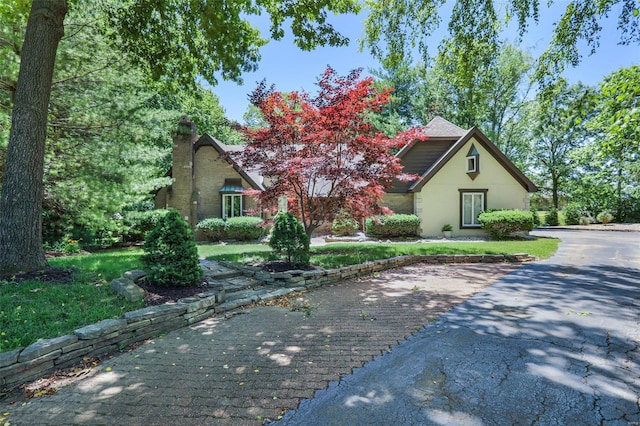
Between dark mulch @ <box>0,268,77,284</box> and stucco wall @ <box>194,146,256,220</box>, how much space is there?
12278 mm

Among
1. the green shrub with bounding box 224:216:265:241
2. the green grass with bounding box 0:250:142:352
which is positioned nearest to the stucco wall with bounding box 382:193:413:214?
the green shrub with bounding box 224:216:265:241

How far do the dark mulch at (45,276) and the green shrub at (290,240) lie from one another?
393cm

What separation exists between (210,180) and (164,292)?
13.9 metres

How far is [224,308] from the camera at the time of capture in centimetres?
537

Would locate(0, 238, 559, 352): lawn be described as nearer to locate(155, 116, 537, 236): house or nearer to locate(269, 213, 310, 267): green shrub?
locate(269, 213, 310, 267): green shrub

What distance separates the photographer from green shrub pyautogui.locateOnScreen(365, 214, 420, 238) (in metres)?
15.8

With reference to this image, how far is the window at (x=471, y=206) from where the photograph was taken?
16.7m

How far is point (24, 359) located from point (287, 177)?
605 cm

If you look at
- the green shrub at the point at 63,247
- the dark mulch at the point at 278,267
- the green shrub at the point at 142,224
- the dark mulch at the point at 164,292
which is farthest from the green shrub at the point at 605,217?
the green shrub at the point at 63,247

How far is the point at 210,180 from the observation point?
59.8ft

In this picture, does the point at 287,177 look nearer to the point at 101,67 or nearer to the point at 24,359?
the point at 24,359

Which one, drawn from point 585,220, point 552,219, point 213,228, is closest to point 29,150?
point 213,228

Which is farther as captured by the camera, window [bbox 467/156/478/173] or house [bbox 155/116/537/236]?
house [bbox 155/116/537/236]

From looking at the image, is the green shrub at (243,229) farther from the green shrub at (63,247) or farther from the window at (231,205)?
the green shrub at (63,247)
